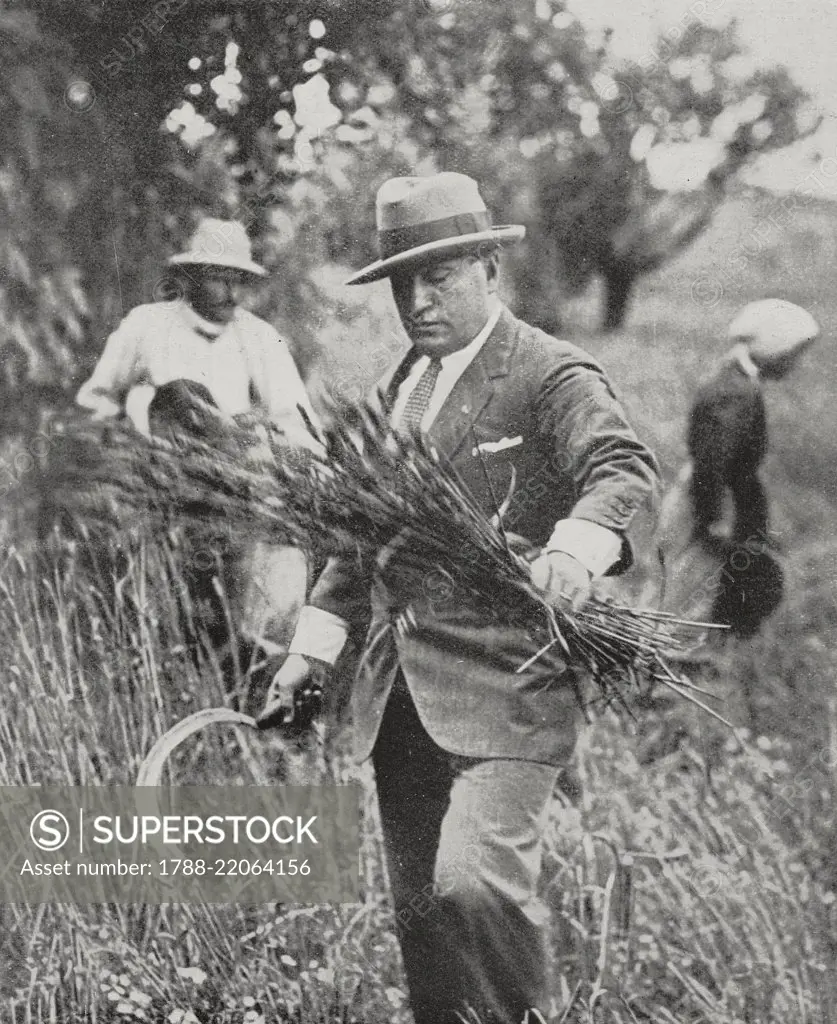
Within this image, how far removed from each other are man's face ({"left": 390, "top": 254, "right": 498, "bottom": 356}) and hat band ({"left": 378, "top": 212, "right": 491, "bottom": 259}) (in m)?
0.07

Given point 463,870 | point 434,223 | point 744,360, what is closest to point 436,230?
point 434,223

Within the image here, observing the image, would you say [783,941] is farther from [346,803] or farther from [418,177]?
[418,177]

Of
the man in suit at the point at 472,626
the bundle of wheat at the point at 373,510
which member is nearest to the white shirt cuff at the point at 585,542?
the man in suit at the point at 472,626

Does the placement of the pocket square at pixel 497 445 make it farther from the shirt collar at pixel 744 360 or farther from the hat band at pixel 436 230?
the shirt collar at pixel 744 360

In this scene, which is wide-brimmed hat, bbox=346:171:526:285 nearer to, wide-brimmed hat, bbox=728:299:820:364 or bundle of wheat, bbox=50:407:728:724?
bundle of wheat, bbox=50:407:728:724

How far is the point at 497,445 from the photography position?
3428 millimetres

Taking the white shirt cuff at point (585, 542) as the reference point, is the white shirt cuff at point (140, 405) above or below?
above

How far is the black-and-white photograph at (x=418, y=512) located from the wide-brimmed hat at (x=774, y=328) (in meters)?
0.01

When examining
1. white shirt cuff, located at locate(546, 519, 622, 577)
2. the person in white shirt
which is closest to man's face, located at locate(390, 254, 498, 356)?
the person in white shirt

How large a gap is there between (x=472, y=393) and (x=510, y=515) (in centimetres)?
40

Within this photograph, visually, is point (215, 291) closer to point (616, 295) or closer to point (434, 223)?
point (434, 223)

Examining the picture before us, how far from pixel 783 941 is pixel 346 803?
1.40m

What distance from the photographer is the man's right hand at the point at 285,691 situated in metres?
Result: 3.54

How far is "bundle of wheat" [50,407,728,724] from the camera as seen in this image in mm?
3355
